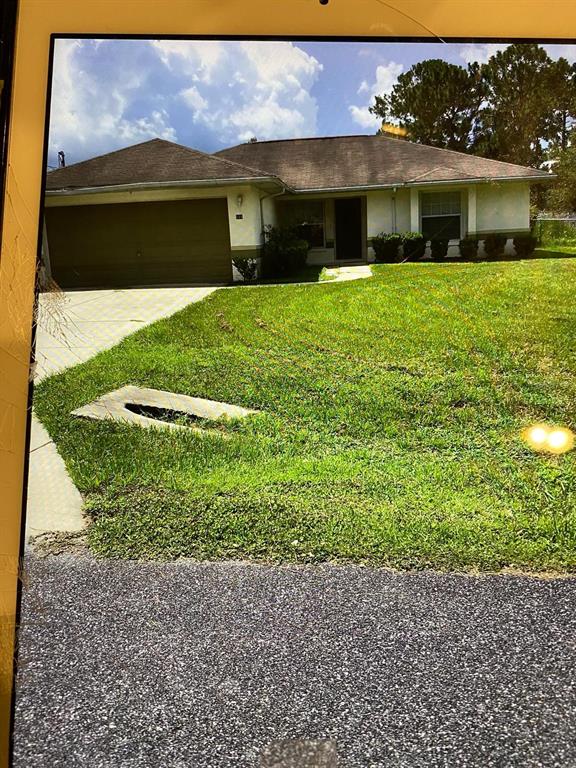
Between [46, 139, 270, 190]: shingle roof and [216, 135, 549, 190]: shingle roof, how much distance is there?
3cm

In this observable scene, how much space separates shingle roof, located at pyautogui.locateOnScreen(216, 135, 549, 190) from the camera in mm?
1229

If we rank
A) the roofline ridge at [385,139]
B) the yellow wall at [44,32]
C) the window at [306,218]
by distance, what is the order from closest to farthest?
the yellow wall at [44,32] → the roofline ridge at [385,139] → the window at [306,218]

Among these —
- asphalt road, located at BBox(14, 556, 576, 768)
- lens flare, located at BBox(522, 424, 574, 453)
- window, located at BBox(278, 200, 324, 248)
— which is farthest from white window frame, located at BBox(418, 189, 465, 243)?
asphalt road, located at BBox(14, 556, 576, 768)

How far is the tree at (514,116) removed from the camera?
1163 millimetres

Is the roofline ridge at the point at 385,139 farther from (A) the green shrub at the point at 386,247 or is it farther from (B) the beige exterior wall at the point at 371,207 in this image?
(A) the green shrub at the point at 386,247

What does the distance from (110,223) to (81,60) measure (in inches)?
13.2

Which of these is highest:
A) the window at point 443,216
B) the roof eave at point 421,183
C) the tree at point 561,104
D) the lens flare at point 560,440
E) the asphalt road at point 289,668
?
the tree at point 561,104

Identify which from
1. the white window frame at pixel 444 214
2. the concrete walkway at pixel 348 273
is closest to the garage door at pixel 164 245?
the concrete walkway at pixel 348 273

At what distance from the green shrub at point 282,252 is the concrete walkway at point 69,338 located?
158mm

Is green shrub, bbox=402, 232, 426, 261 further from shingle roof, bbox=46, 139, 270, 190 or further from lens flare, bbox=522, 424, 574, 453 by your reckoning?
lens flare, bbox=522, 424, 574, 453

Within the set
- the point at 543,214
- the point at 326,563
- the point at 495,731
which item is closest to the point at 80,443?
the point at 326,563

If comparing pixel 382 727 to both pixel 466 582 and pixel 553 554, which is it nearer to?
pixel 466 582

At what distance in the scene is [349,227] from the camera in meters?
1.32

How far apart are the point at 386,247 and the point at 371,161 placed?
0.64 feet
